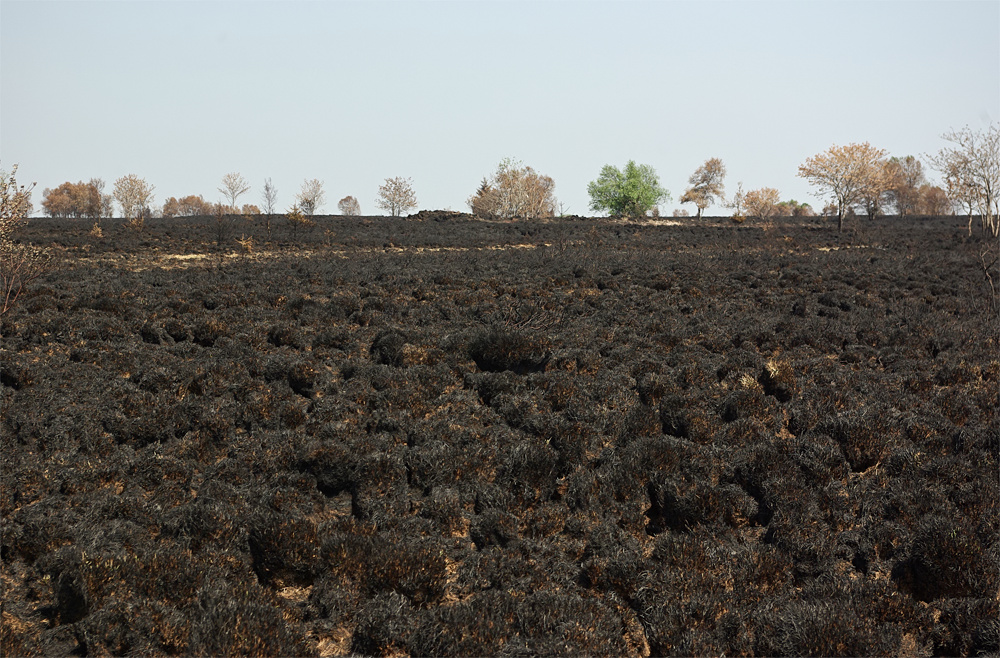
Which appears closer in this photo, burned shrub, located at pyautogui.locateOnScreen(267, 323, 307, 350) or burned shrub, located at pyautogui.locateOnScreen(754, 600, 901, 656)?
burned shrub, located at pyautogui.locateOnScreen(754, 600, 901, 656)

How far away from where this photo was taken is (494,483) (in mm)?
7699

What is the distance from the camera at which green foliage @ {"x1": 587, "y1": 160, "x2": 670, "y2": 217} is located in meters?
90.9

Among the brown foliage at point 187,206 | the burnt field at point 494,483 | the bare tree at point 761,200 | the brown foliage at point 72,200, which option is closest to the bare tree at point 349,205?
the brown foliage at point 187,206

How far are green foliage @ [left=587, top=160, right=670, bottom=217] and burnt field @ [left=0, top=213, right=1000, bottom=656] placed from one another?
77233mm

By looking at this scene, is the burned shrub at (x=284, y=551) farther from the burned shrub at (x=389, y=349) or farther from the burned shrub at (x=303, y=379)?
the burned shrub at (x=389, y=349)

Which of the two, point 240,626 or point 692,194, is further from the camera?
point 692,194

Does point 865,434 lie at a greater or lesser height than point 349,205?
lesser

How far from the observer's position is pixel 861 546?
645 centimetres

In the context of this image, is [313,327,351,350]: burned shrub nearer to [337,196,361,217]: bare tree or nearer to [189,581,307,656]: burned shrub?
[189,581,307,656]: burned shrub

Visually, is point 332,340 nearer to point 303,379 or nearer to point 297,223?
point 303,379

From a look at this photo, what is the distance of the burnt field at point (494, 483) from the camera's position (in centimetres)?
541

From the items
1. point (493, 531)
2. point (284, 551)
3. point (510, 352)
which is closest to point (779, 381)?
point (510, 352)

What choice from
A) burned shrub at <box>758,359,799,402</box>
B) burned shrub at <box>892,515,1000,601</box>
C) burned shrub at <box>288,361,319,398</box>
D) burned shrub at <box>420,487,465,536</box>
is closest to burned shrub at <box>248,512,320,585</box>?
burned shrub at <box>420,487,465,536</box>

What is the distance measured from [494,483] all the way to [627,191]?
88.1 meters
